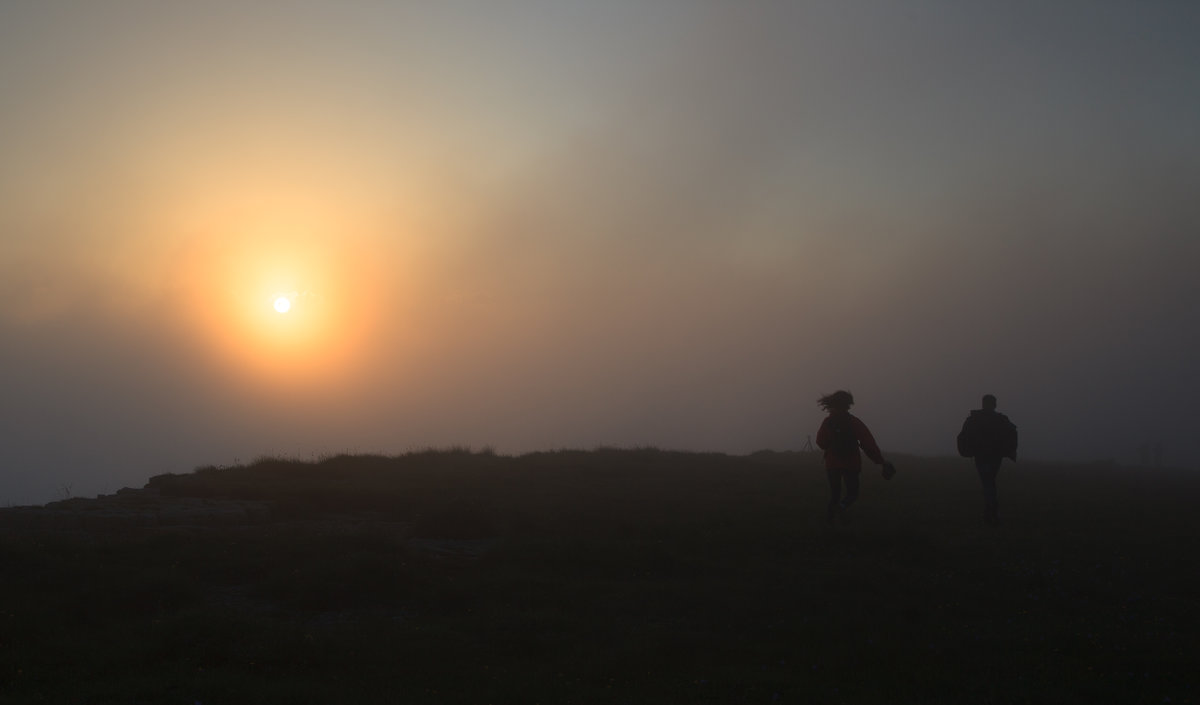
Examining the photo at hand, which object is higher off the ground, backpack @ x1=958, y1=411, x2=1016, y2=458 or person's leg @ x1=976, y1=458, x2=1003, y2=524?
backpack @ x1=958, y1=411, x2=1016, y2=458

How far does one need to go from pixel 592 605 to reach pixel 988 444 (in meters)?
11.0

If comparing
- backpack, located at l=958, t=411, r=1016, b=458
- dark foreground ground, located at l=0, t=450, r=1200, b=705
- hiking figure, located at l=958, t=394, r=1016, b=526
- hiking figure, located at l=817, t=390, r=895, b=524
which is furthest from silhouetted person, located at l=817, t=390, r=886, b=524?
backpack, located at l=958, t=411, r=1016, b=458

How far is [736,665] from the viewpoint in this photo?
30.7 feet

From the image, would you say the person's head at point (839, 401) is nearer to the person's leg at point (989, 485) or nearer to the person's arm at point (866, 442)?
the person's arm at point (866, 442)

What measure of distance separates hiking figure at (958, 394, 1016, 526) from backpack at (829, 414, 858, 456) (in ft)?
9.45

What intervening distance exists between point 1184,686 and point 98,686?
1037 centimetres

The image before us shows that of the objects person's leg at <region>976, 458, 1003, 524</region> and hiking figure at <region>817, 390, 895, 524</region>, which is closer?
hiking figure at <region>817, 390, 895, 524</region>

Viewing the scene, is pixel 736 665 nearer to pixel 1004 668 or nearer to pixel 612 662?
pixel 612 662

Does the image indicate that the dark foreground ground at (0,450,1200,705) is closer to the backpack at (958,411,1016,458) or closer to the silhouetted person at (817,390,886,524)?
the silhouetted person at (817,390,886,524)

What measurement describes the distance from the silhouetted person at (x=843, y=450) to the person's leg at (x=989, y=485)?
2.90 m

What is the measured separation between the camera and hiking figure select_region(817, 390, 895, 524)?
1706 cm

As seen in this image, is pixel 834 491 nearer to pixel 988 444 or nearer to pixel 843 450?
pixel 843 450

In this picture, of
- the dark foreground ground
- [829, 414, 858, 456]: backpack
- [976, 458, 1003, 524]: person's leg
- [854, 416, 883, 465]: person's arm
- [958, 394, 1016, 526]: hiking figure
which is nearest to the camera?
the dark foreground ground

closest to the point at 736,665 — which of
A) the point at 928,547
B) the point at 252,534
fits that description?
the point at 928,547
